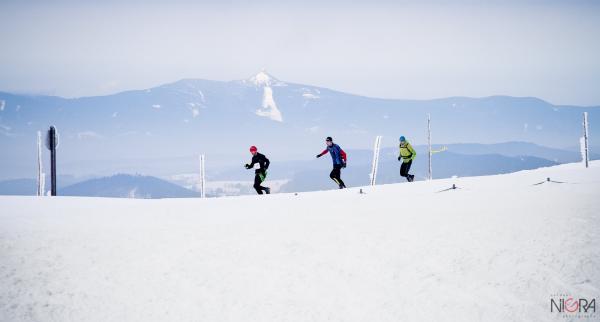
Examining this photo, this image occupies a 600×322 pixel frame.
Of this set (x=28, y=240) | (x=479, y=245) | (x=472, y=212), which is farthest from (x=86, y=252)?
(x=472, y=212)

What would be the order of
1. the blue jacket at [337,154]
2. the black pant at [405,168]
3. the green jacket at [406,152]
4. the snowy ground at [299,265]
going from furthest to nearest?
the black pant at [405,168], the green jacket at [406,152], the blue jacket at [337,154], the snowy ground at [299,265]

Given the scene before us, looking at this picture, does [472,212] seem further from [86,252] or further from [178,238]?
[86,252]

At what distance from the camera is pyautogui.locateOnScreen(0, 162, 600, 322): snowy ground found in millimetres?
8422

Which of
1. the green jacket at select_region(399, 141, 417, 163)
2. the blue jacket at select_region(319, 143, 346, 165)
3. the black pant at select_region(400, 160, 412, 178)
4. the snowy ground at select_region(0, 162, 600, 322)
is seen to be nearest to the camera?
the snowy ground at select_region(0, 162, 600, 322)

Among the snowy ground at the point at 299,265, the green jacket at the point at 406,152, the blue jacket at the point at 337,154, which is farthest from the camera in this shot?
the green jacket at the point at 406,152

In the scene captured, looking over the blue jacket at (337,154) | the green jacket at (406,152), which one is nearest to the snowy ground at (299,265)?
the blue jacket at (337,154)

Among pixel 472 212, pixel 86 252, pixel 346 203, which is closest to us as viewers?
pixel 86 252

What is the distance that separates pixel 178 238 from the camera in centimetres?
1099

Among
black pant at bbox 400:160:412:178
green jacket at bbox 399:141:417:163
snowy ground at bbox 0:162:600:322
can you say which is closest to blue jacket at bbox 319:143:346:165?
green jacket at bbox 399:141:417:163

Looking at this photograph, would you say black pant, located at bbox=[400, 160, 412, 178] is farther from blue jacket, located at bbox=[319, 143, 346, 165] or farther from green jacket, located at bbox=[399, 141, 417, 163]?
blue jacket, located at bbox=[319, 143, 346, 165]

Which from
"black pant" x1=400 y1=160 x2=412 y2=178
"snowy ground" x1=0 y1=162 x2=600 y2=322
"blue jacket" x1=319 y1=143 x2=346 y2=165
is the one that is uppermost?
"blue jacket" x1=319 y1=143 x2=346 y2=165

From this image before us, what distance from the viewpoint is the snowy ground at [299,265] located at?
842cm

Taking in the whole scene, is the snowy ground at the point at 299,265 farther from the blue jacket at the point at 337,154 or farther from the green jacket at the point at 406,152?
the green jacket at the point at 406,152

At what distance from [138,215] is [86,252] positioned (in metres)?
3.58
